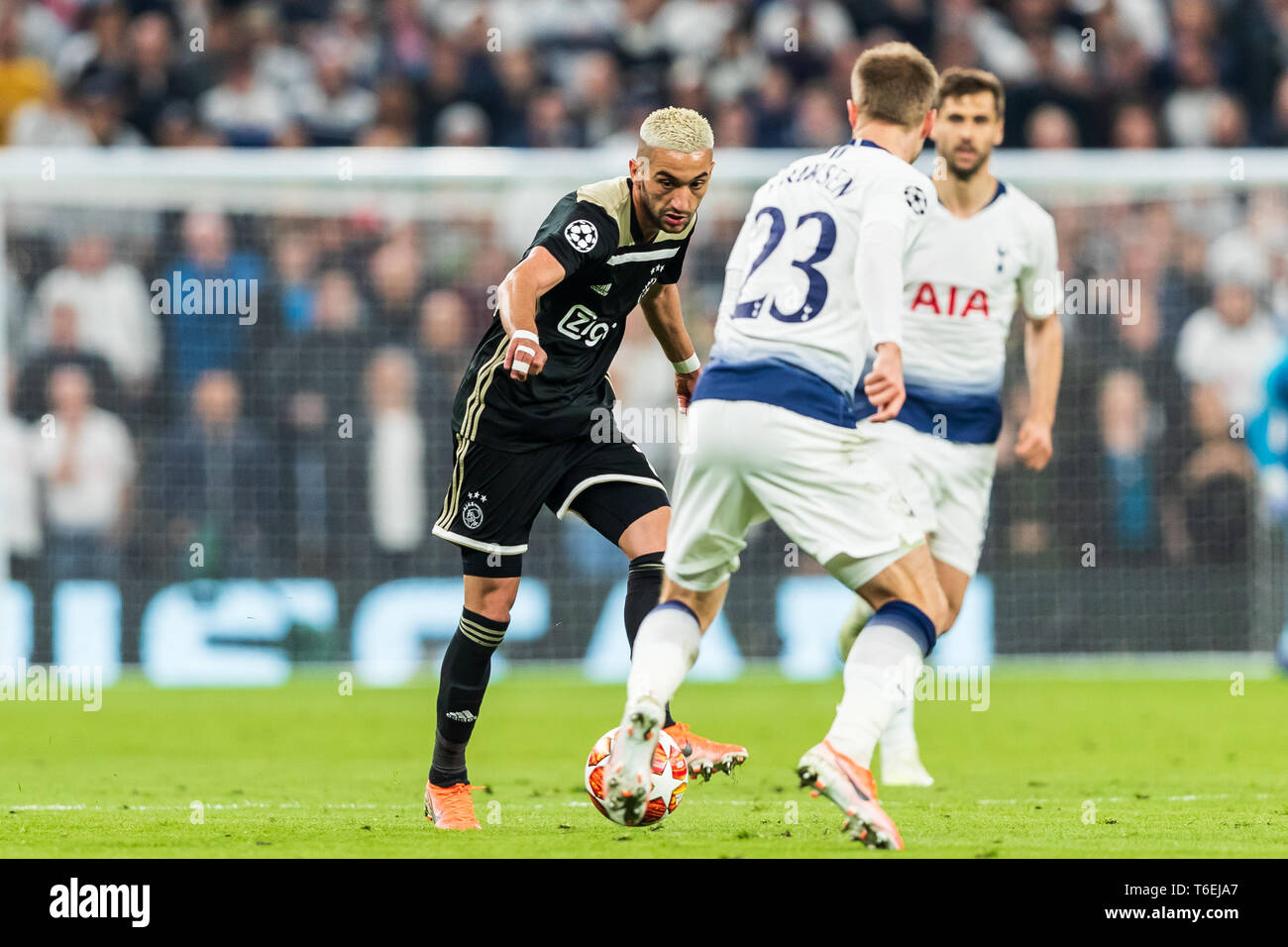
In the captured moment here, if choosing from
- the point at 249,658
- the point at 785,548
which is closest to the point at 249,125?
the point at 249,658

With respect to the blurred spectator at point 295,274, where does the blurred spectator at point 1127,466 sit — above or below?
below

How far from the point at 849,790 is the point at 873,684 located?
34cm

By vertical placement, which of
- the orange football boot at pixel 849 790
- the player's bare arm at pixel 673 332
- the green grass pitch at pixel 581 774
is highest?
the player's bare arm at pixel 673 332

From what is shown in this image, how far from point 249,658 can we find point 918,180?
8.17 meters

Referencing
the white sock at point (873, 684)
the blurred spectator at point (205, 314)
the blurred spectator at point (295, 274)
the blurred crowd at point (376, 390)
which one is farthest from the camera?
the blurred spectator at point (295, 274)

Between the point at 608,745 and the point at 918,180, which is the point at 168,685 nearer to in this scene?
the point at 608,745

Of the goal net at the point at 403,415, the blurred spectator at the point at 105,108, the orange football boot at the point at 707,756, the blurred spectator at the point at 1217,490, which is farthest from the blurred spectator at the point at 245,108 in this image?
the orange football boot at the point at 707,756

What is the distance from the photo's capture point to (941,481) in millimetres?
7551

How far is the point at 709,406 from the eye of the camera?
17.7ft

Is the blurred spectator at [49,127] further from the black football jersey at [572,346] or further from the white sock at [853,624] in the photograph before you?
the white sock at [853,624]

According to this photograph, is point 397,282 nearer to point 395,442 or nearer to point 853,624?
point 395,442

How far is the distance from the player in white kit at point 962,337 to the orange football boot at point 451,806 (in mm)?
1922

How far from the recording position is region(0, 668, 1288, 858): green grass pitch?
5.52 meters

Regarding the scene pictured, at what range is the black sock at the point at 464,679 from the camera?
6.34m
